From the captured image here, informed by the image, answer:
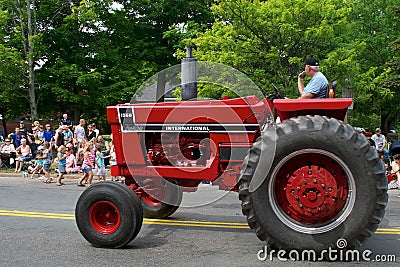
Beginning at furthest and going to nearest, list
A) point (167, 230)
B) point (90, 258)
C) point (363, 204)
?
point (167, 230) → point (90, 258) → point (363, 204)

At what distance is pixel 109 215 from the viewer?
6.11 meters

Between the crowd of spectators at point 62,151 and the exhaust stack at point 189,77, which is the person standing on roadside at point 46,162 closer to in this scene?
the crowd of spectators at point 62,151

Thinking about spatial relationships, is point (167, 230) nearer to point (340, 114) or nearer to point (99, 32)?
point (340, 114)

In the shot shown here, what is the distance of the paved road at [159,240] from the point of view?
18.1 feet

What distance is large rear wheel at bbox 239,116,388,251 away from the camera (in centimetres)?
524

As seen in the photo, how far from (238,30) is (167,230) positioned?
1144 cm

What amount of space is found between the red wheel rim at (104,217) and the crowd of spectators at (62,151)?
22.1ft

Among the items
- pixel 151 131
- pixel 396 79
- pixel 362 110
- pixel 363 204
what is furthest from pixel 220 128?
pixel 362 110

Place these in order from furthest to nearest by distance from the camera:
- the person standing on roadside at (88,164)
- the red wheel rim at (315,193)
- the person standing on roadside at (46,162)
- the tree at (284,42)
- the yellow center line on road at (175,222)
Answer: the tree at (284,42) → the person standing on roadside at (46,162) → the person standing on roadside at (88,164) → the yellow center line on road at (175,222) → the red wheel rim at (315,193)

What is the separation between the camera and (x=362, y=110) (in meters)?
28.5

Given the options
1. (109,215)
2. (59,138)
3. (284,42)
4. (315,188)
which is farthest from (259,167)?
(284,42)

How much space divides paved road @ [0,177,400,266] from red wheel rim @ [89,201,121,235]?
0.86 ft

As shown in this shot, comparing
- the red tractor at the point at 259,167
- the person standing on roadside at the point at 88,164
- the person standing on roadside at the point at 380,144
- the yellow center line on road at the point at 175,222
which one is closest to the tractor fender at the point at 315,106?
the red tractor at the point at 259,167

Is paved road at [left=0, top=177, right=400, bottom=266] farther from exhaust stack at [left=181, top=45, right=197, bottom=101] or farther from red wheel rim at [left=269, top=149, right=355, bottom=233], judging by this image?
exhaust stack at [left=181, top=45, right=197, bottom=101]
